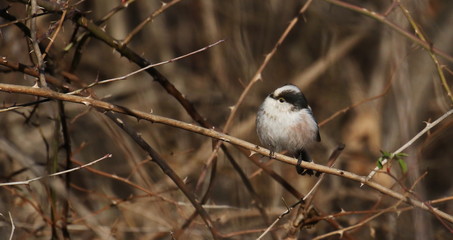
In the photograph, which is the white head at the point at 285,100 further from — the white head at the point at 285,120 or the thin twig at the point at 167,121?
the thin twig at the point at 167,121

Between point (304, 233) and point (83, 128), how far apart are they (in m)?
3.61

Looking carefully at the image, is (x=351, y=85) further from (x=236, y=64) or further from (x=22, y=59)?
(x=22, y=59)

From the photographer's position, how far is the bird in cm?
414

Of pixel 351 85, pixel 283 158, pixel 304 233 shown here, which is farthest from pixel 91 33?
pixel 351 85

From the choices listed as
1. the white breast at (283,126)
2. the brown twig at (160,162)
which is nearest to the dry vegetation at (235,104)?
the white breast at (283,126)

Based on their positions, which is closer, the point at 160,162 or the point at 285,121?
the point at 160,162

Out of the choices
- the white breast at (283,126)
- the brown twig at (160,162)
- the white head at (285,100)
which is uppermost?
the white head at (285,100)

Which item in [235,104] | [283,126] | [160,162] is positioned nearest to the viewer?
[160,162]

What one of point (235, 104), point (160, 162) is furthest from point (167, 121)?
point (235, 104)

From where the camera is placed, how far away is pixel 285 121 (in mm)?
4137

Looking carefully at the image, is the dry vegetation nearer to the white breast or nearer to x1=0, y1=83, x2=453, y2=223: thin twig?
the white breast

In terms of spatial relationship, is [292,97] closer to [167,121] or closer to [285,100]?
[285,100]

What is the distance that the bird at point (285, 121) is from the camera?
414 cm

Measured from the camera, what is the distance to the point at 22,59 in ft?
17.4
